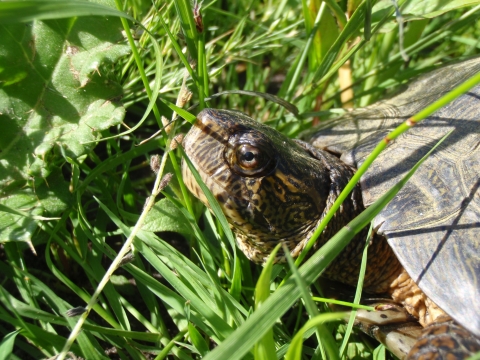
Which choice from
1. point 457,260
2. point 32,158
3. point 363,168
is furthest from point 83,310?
point 457,260

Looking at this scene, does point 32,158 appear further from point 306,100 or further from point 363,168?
point 306,100

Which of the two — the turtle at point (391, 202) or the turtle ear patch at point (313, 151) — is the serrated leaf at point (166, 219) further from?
the turtle ear patch at point (313, 151)

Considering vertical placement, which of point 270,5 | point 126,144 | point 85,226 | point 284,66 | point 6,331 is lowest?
Result: point 6,331

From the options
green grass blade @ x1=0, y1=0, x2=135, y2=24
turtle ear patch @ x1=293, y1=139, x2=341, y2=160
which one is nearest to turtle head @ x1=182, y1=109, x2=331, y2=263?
turtle ear patch @ x1=293, y1=139, x2=341, y2=160

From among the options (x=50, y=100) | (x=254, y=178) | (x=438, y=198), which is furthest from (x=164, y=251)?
(x=438, y=198)

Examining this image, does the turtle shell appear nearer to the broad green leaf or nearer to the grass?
the grass

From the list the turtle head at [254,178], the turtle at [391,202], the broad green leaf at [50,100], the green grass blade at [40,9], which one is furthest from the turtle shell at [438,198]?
the green grass blade at [40,9]
